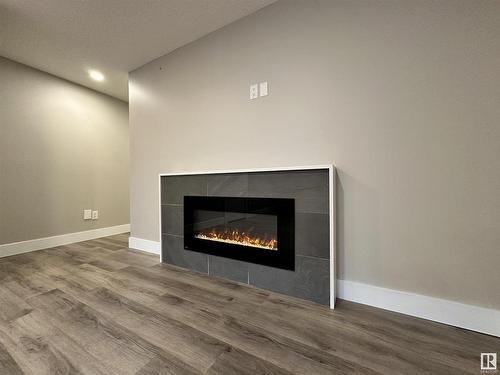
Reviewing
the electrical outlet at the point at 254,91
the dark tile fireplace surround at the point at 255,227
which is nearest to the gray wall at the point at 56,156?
the dark tile fireplace surround at the point at 255,227

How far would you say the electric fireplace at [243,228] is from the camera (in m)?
1.66

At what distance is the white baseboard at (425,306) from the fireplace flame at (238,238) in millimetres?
585

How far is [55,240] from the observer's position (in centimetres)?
303

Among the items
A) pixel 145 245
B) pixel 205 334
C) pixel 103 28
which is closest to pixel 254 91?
pixel 103 28

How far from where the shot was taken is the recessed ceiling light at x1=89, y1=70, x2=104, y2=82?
9.72 feet

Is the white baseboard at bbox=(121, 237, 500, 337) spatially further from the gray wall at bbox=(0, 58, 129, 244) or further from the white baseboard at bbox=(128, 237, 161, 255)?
the gray wall at bbox=(0, 58, 129, 244)

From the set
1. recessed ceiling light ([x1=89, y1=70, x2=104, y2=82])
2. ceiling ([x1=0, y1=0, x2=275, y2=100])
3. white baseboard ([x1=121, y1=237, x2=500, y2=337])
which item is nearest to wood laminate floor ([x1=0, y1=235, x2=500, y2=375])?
white baseboard ([x1=121, y1=237, x2=500, y2=337])

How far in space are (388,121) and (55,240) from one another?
164 inches

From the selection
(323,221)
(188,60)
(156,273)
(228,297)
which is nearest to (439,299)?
(323,221)

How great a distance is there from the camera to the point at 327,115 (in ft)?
5.37

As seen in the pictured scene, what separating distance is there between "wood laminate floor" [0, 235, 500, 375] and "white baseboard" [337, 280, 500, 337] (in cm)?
5

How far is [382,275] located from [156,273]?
1.90m

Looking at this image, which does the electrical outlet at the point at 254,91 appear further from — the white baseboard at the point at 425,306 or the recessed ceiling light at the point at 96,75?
the recessed ceiling light at the point at 96,75

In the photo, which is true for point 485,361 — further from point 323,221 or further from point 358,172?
point 358,172
